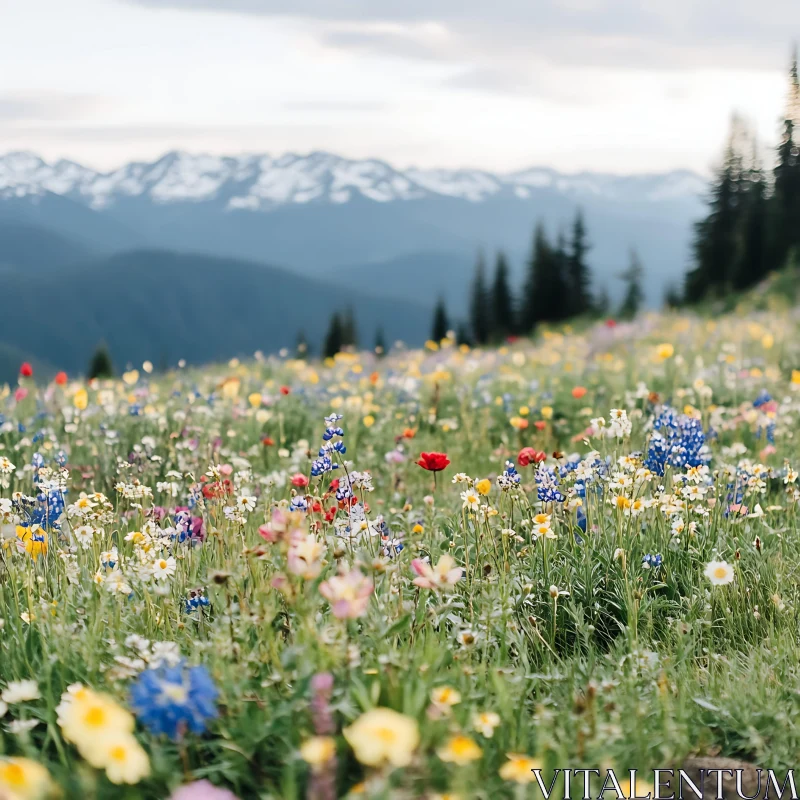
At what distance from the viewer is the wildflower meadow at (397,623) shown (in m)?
2.01

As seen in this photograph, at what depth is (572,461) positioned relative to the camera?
4.23 m

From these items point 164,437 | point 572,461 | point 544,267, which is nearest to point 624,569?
point 572,461

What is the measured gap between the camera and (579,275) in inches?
1994

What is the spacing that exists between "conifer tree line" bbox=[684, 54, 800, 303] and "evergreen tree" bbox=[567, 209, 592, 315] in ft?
23.0

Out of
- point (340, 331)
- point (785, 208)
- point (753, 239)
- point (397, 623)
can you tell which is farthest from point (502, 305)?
point (397, 623)

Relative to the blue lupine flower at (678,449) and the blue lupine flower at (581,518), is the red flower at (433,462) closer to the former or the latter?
the blue lupine flower at (581,518)

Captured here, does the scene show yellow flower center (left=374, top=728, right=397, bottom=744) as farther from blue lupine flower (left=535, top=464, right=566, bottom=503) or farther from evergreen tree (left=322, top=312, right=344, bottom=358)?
evergreen tree (left=322, top=312, right=344, bottom=358)

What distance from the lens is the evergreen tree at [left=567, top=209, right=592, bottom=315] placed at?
4981cm

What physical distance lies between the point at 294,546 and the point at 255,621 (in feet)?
1.49

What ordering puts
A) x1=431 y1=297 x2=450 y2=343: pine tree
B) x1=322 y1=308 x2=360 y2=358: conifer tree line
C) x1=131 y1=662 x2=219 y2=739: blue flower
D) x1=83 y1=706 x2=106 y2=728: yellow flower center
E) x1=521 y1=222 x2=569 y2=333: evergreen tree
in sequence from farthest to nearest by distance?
x1=322 y1=308 x2=360 y2=358: conifer tree line → x1=431 y1=297 x2=450 y2=343: pine tree → x1=521 y1=222 x2=569 y2=333: evergreen tree → x1=131 y1=662 x2=219 y2=739: blue flower → x1=83 y1=706 x2=106 y2=728: yellow flower center

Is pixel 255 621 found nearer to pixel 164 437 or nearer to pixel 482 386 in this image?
pixel 164 437

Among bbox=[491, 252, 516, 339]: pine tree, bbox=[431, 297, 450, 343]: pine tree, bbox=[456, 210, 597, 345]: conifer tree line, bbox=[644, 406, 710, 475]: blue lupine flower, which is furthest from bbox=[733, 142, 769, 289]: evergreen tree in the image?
bbox=[644, 406, 710, 475]: blue lupine flower

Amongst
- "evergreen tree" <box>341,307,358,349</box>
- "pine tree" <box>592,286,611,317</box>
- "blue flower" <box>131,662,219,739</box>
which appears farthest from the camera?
"evergreen tree" <box>341,307,358,349</box>

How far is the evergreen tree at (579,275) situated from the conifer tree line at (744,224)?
701 cm
